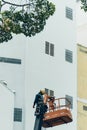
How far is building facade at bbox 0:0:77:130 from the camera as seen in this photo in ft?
143

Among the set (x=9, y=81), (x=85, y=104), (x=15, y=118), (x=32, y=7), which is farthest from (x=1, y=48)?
(x=32, y=7)

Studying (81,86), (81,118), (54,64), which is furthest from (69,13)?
(81,118)

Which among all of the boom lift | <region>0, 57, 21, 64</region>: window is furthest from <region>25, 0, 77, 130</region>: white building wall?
the boom lift

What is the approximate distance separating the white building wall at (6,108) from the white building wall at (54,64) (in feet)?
11.5

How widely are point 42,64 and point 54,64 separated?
1264 millimetres

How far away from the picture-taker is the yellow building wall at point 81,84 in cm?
4706

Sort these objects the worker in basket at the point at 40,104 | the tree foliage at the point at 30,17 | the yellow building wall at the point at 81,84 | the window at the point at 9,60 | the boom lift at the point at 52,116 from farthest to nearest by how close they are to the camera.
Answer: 1. the yellow building wall at the point at 81,84
2. the window at the point at 9,60
3. the tree foliage at the point at 30,17
4. the boom lift at the point at 52,116
5. the worker in basket at the point at 40,104

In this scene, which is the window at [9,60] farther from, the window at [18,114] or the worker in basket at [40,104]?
the worker in basket at [40,104]

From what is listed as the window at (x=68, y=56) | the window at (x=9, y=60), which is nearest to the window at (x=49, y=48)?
the window at (x=68, y=56)

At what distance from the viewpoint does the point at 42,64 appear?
4525 cm

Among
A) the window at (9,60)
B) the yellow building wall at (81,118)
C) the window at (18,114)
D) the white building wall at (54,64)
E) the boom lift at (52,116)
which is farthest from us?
the yellow building wall at (81,118)

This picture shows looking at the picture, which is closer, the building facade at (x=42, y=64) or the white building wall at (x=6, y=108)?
the white building wall at (x=6, y=108)

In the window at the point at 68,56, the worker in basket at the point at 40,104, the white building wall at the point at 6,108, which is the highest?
the worker in basket at the point at 40,104

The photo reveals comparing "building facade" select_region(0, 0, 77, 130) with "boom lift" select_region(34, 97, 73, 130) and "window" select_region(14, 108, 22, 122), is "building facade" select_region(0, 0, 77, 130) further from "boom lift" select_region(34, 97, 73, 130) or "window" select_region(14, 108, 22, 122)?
"boom lift" select_region(34, 97, 73, 130)
